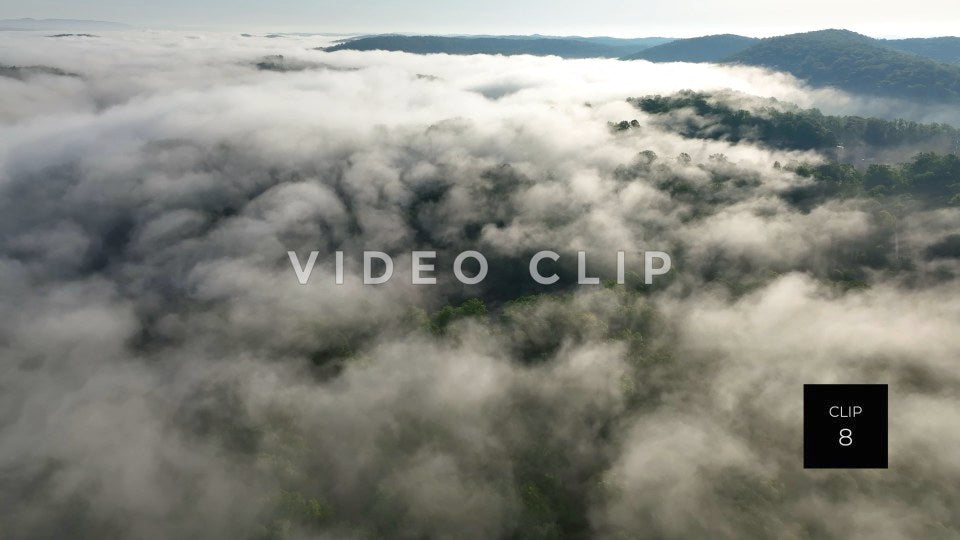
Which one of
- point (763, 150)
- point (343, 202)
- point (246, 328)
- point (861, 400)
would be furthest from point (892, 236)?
point (343, 202)

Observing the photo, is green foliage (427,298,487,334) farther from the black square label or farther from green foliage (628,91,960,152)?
green foliage (628,91,960,152)

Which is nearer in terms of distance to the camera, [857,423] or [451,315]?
[857,423]

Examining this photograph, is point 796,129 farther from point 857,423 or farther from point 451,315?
point 857,423

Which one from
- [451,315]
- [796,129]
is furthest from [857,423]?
[796,129]

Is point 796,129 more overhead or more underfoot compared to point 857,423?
more overhead

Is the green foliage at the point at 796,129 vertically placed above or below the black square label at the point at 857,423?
above

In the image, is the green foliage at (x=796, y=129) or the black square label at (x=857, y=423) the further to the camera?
the green foliage at (x=796, y=129)

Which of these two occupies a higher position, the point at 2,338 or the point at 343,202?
the point at 343,202

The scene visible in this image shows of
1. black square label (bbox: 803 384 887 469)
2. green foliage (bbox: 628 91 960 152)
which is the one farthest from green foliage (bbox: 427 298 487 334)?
green foliage (bbox: 628 91 960 152)

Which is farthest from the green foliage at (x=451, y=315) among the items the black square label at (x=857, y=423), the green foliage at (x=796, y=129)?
the green foliage at (x=796, y=129)

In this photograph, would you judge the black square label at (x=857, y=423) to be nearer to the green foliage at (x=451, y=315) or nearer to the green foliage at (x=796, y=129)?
the green foliage at (x=451, y=315)

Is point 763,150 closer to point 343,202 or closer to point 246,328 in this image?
point 343,202
